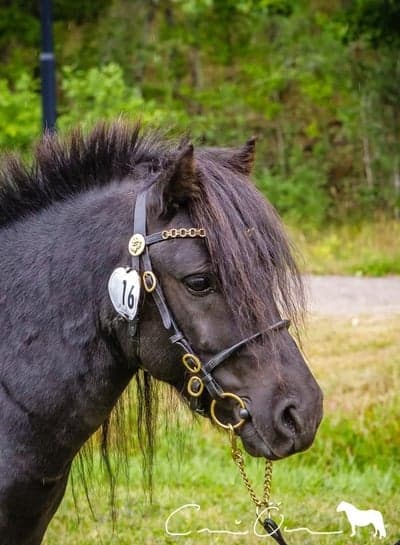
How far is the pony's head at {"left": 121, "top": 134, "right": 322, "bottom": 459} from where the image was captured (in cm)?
302

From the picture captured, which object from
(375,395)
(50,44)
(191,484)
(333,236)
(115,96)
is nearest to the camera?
(191,484)

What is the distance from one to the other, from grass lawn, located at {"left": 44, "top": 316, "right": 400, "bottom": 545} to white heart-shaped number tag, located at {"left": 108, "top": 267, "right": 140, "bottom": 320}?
2.80 ft

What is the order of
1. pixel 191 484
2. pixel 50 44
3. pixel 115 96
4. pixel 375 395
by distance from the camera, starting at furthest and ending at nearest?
pixel 115 96 → pixel 50 44 → pixel 375 395 → pixel 191 484

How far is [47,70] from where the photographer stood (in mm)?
9242

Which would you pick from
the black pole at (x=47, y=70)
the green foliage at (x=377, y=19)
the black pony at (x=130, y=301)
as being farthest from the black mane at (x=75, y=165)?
the green foliage at (x=377, y=19)

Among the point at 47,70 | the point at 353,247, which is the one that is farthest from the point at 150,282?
the point at 353,247

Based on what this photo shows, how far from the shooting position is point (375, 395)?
24.7 ft

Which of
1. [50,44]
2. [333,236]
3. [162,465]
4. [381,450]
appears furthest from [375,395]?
[333,236]

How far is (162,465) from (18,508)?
129 inches

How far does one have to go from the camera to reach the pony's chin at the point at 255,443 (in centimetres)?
303

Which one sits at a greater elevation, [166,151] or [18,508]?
[166,151]

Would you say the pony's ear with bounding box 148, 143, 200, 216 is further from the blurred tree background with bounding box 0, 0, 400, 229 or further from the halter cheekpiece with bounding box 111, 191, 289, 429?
the blurred tree background with bounding box 0, 0, 400, 229

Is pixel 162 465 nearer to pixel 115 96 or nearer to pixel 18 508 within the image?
pixel 18 508

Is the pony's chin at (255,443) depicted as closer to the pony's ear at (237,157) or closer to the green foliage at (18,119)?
the pony's ear at (237,157)
